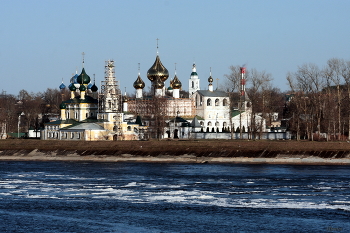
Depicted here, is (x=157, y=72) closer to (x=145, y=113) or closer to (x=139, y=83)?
(x=139, y=83)

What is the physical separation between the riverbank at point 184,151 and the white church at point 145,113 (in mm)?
5924

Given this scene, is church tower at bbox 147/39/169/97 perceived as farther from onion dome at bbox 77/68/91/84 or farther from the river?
the river

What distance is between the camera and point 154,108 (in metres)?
74.6

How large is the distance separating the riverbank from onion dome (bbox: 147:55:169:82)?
20.8 m

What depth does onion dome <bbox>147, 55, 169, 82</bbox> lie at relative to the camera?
81438 mm

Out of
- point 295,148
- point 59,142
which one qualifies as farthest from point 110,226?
point 59,142

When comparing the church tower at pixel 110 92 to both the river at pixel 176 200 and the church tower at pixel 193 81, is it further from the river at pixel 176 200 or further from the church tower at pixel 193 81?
the church tower at pixel 193 81

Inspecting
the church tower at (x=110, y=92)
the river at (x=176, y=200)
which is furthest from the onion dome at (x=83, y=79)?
the river at (x=176, y=200)

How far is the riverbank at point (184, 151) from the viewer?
54281 mm

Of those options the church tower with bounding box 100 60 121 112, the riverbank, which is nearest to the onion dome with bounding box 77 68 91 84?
the church tower with bounding box 100 60 121 112

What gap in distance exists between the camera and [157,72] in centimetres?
8138

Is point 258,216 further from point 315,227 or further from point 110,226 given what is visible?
point 110,226

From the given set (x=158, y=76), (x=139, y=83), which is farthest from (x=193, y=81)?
(x=158, y=76)

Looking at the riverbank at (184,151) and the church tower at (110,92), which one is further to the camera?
the church tower at (110,92)
